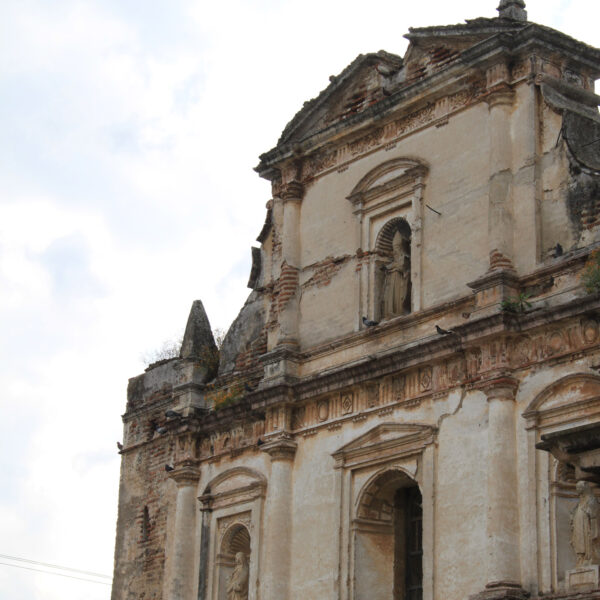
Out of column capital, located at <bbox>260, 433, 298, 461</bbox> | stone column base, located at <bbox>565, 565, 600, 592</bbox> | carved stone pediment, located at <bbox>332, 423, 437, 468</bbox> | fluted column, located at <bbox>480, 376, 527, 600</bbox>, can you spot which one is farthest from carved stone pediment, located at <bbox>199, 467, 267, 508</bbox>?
stone column base, located at <bbox>565, 565, 600, 592</bbox>

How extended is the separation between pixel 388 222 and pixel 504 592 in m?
5.47

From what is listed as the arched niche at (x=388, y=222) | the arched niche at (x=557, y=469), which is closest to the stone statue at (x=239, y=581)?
the arched niche at (x=388, y=222)

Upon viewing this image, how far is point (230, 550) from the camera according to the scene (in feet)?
A: 60.0

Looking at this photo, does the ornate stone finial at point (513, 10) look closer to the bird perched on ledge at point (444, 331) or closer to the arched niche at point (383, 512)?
the bird perched on ledge at point (444, 331)

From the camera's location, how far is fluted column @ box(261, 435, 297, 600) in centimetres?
1688

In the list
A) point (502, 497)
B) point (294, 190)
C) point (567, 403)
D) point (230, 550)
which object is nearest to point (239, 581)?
point (230, 550)

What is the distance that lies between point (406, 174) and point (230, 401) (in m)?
4.11

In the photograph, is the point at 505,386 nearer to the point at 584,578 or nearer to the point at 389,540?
the point at 584,578

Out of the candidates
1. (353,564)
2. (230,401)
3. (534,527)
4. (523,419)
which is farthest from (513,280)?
(230,401)

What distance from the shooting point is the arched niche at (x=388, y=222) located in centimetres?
1686

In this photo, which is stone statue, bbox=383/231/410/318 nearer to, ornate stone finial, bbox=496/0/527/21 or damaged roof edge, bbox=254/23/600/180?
damaged roof edge, bbox=254/23/600/180

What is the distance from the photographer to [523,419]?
567 inches

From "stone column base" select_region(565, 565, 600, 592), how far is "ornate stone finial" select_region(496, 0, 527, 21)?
7.17 meters

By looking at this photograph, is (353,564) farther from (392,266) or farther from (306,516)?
(392,266)
